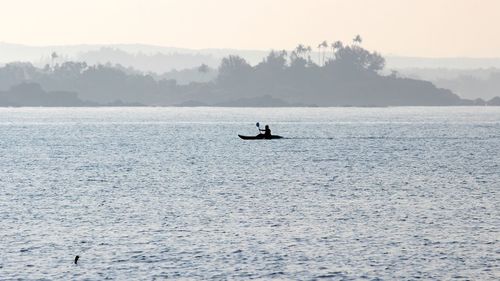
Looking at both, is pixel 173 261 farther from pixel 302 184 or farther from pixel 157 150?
pixel 157 150

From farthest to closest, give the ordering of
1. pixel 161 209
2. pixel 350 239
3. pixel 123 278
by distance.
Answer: pixel 161 209 → pixel 350 239 → pixel 123 278

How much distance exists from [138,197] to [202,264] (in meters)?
35.0

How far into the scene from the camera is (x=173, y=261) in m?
53.7

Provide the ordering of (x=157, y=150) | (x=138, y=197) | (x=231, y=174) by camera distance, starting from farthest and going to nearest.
Result: (x=157, y=150) → (x=231, y=174) → (x=138, y=197)

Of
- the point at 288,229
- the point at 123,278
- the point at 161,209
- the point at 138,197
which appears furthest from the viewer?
the point at 138,197

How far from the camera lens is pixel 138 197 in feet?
286

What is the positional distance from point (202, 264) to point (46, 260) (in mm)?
9054

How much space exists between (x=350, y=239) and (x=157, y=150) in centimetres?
10963

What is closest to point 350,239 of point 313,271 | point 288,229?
point 288,229

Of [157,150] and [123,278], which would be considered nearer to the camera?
[123,278]

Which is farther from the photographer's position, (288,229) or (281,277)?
(288,229)

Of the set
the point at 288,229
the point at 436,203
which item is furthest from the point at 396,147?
the point at 288,229

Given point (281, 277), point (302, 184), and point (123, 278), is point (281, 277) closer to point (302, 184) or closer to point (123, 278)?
point (123, 278)

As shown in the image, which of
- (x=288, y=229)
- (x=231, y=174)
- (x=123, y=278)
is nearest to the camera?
(x=123, y=278)
